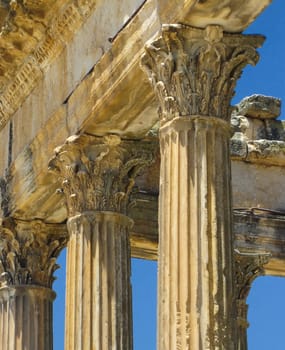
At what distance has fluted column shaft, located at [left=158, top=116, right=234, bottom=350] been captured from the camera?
23.3 m

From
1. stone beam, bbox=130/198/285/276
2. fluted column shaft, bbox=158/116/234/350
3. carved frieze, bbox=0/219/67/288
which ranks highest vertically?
stone beam, bbox=130/198/285/276

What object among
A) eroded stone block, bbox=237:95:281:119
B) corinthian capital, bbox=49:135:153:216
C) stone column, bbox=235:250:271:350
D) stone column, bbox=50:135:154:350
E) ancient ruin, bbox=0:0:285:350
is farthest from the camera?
eroded stone block, bbox=237:95:281:119

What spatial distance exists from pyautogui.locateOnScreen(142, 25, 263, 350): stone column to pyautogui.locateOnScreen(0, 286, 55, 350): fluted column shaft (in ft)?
27.3

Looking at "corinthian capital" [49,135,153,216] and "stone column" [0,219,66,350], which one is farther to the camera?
"stone column" [0,219,66,350]

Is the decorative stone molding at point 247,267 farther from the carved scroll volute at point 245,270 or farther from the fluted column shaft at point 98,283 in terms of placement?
the fluted column shaft at point 98,283

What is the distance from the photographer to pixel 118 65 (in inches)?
1067

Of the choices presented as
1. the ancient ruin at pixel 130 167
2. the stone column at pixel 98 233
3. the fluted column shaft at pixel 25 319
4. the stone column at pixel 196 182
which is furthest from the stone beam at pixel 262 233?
the stone column at pixel 196 182

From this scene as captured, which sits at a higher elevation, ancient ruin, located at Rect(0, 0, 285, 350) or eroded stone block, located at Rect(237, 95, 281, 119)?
eroded stone block, located at Rect(237, 95, 281, 119)

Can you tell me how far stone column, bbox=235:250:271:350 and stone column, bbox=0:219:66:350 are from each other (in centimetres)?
446

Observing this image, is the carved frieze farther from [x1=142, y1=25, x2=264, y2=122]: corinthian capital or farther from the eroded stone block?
[x1=142, y1=25, x2=264, y2=122]: corinthian capital

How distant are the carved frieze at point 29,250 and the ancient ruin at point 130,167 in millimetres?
28

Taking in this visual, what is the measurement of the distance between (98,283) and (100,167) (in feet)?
6.71

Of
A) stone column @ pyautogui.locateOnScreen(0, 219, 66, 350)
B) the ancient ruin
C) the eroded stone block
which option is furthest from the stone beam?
stone column @ pyautogui.locateOnScreen(0, 219, 66, 350)

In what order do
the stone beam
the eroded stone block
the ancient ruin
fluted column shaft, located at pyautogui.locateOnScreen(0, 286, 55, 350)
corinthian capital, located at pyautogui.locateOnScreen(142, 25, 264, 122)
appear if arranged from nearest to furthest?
1. the ancient ruin
2. corinthian capital, located at pyautogui.locateOnScreen(142, 25, 264, 122)
3. fluted column shaft, located at pyautogui.locateOnScreen(0, 286, 55, 350)
4. the stone beam
5. the eroded stone block
